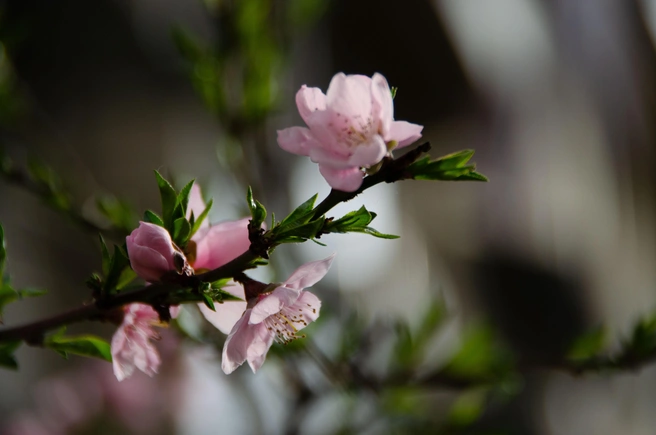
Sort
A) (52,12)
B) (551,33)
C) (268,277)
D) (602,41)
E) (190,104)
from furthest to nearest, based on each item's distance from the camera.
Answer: (602,41)
(551,33)
(190,104)
(52,12)
(268,277)

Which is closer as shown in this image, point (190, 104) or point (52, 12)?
point (52, 12)

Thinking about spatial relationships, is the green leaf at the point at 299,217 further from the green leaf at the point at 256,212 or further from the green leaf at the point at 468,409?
the green leaf at the point at 468,409

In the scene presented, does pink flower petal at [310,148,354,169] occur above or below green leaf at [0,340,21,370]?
above

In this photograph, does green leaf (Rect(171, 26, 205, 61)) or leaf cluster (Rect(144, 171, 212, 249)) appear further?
green leaf (Rect(171, 26, 205, 61))

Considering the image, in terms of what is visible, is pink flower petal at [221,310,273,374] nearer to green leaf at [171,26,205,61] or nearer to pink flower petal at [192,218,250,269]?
pink flower petal at [192,218,250,269]

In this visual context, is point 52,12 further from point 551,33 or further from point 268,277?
point 551,33

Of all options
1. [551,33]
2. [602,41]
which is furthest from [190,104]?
[602,41]

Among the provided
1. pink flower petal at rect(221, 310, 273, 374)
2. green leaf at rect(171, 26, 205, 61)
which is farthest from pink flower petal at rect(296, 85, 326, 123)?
green leaf at rect(171, 26, 205, 61)
